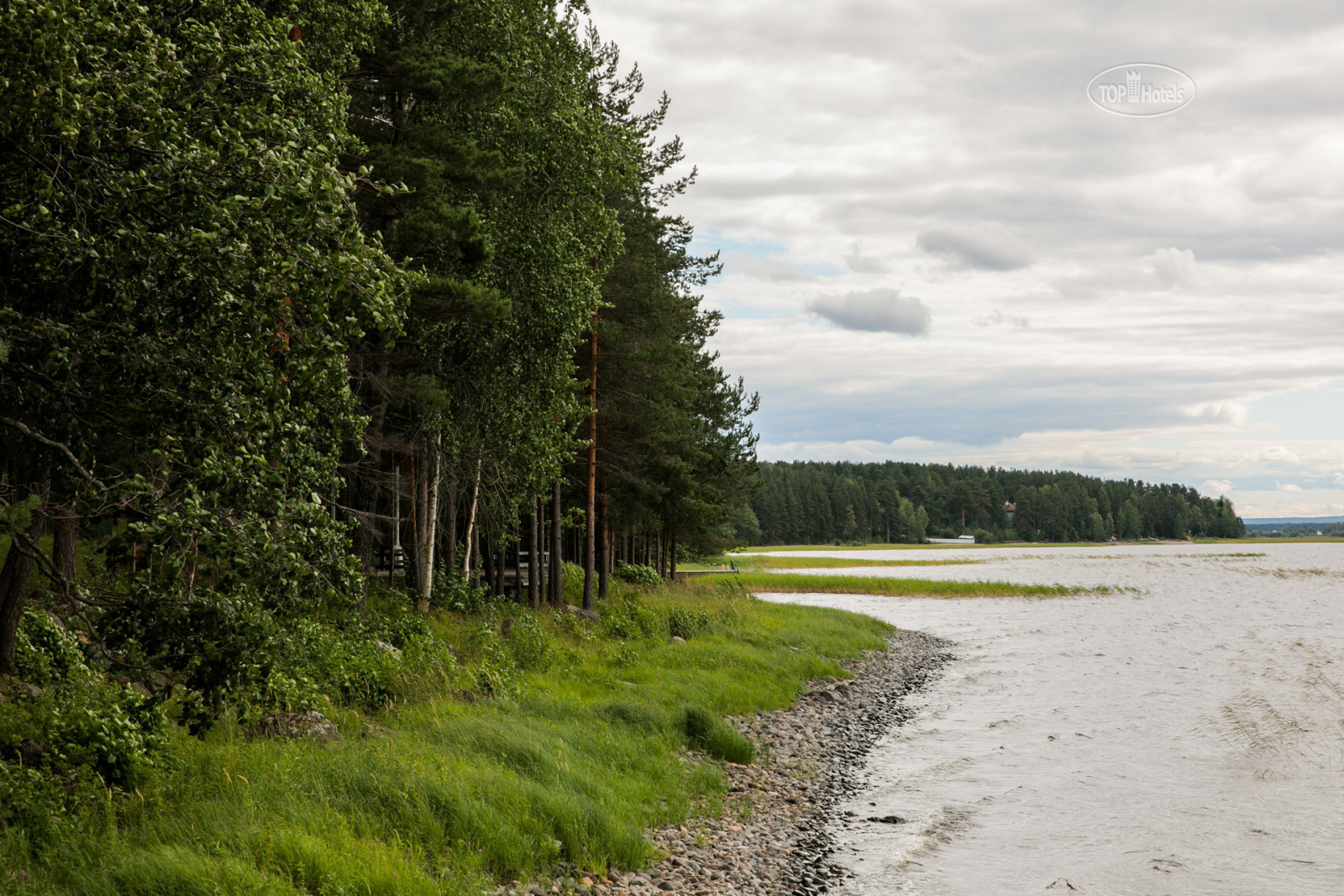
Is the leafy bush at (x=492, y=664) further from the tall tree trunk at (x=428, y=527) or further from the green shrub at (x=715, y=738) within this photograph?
the green shrub at (x=715, y=738)

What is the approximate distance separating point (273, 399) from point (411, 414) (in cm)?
1155

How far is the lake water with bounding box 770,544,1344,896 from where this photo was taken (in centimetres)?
999

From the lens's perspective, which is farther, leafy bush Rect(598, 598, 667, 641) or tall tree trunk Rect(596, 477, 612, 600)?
tall tree trunk Rect(596, 477, 612, 600)

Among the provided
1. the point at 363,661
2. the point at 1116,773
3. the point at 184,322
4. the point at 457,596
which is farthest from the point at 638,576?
the point at 184,322

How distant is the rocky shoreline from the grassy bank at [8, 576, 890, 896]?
374 mm

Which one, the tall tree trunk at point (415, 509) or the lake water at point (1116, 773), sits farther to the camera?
the tall tree trunk at point (415, 509)

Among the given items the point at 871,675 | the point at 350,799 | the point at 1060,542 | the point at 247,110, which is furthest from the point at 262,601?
the point at 1060,542

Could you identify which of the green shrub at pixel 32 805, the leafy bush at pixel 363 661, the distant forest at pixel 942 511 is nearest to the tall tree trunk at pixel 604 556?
the leafy bush at pixel 363 661

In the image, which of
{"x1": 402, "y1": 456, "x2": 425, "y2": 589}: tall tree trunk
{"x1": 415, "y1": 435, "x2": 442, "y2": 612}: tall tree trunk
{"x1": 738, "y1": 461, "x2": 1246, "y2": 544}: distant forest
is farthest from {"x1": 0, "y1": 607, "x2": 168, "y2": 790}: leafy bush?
{"x1": 738, "y1": 461, "x2": 1246, "y2": 544}: distant forest

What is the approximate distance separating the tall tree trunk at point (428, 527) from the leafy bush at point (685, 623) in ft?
22.0

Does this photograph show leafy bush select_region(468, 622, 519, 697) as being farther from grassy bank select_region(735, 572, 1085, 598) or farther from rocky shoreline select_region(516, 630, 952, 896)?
grassy bank select_region(735, 572, 1085, 598)

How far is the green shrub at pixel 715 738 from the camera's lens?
13.1m

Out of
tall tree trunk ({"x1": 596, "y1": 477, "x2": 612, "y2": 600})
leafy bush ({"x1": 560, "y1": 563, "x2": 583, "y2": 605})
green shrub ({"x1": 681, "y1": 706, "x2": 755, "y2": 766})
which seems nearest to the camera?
green shrub ({"x1": 681, "y1": 706, "x2": 755, "y2": 766})

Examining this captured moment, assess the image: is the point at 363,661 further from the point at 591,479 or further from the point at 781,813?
the point at 591,479
